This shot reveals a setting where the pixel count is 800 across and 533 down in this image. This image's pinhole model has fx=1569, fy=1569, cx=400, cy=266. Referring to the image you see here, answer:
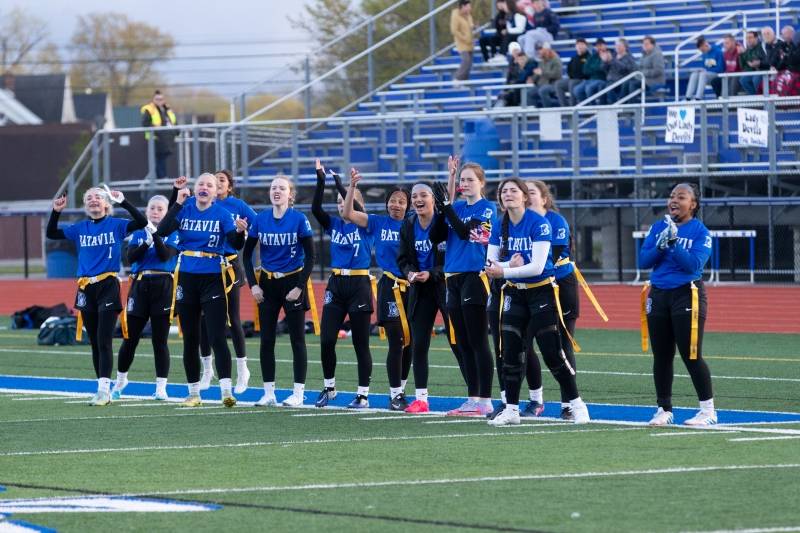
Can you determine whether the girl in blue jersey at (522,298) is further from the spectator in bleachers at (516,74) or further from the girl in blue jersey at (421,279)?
the spectator in bleachers at (516,74)

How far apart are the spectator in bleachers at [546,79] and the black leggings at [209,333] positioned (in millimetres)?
15258

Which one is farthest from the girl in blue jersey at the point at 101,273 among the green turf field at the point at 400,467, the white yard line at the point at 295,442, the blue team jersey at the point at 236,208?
the white yard line at the point at 295,442

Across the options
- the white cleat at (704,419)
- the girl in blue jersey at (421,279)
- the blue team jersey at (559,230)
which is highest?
the blue team jersey at (559,230)

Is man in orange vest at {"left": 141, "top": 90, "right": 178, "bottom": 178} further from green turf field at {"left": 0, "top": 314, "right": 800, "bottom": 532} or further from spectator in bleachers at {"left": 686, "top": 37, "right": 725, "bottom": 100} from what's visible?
green turf field at {"left": 0, "top": 314, "right": 800, "bottom": 532}

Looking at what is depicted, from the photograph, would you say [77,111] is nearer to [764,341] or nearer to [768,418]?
[764,341]

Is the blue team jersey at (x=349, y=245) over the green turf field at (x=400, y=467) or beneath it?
over

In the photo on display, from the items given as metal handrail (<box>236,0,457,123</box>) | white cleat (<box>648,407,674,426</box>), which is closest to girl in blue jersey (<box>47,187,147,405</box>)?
white cleat (<box>648,407,674,426</box>)

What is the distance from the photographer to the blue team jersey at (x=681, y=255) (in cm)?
1107

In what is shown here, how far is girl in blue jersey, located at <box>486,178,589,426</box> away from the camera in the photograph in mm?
11164

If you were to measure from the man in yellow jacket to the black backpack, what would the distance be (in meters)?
→ 12.7

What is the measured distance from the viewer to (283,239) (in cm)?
1320

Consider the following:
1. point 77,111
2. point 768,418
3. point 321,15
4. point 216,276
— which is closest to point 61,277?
point 321,15

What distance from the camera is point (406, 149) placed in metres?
27.9

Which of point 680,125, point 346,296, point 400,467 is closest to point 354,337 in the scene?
point 346,296
